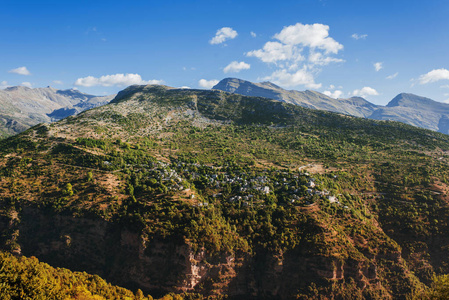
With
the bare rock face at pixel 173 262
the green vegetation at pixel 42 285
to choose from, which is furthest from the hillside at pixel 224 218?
the green vegetation at pixel 42 285

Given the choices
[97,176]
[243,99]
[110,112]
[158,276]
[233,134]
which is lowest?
[158,276]

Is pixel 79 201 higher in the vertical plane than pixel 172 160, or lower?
lower

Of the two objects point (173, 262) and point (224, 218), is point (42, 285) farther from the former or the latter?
point (224, 218)

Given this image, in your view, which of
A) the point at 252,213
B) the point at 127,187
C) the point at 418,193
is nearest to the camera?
the point at 252,213

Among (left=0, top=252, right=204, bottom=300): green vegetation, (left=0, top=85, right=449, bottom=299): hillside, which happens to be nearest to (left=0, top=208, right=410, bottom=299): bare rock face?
(left=0, top=85, right=449, bottom=299): hillside

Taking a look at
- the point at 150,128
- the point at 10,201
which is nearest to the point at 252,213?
the point at 10,201

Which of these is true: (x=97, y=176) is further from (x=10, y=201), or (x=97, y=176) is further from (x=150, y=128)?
(x=150, y=128)

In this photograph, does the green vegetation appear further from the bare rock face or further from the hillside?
the hillside

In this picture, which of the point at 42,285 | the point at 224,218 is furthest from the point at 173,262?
the point at 42,285
